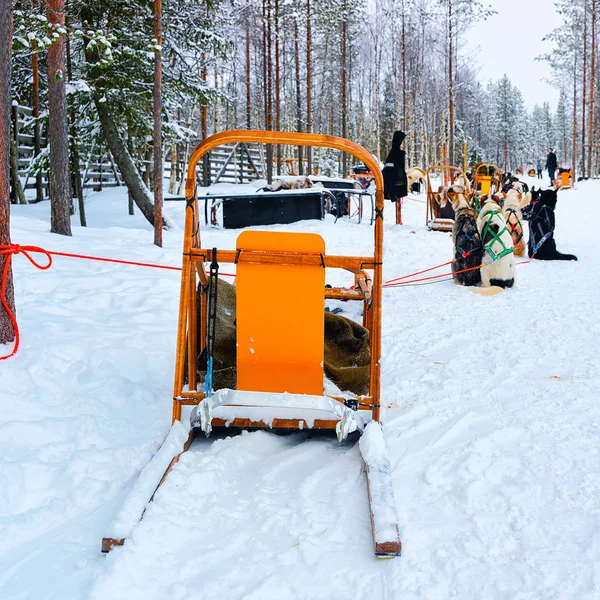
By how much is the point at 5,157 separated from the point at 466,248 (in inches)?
201

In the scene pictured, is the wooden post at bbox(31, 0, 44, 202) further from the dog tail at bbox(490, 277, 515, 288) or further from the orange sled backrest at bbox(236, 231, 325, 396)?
the orange sled backrest at bbox(236, 231, 325, 396)

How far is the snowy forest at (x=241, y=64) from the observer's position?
955 cm

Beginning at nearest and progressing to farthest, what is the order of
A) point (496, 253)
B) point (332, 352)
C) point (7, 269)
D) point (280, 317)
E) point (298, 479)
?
point (298, 479), point (280, 317), point (7, 269), point (332, 352), point (496, 253)

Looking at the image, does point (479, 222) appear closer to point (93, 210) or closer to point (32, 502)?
point (32, 502)

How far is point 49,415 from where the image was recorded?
2.89 meters

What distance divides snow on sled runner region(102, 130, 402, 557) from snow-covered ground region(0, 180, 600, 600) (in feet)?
0.52

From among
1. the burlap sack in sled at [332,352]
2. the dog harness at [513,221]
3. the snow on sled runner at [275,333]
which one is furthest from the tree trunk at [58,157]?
the dog harness at [513,221]

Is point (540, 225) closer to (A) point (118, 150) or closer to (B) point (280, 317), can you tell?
(B) point (280, 317)

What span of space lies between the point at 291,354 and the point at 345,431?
1.60ft

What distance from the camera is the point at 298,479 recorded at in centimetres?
248

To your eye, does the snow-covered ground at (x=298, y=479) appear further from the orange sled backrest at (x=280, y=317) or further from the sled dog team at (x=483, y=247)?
the sled dog team at (x=483, y=247)

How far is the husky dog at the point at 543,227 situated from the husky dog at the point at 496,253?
2.13 metres

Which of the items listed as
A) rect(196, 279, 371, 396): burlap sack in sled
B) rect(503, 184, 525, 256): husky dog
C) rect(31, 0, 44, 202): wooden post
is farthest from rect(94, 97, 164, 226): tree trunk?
rect(196, 279, 371, 396): burlap sack in sled

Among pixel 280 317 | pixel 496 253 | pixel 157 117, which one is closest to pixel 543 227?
pixel 496 253
